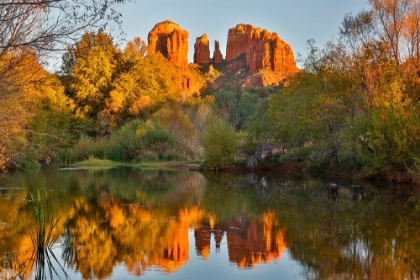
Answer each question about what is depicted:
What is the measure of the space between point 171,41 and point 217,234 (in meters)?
109

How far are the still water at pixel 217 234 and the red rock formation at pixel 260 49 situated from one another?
336 feet

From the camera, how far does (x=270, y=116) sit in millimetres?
30484

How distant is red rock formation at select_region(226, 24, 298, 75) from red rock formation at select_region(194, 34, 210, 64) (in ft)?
19.6

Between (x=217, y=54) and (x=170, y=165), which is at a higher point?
(x=217, y=54)

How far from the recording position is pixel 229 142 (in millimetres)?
30109

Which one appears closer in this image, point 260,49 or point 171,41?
point 171,41

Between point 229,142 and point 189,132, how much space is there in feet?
33.4

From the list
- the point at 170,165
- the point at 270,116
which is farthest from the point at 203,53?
the point at 270,116

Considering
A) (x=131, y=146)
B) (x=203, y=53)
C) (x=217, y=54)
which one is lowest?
(x=131, y=146)

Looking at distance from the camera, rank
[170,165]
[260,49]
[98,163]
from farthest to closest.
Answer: [260,49] → [98,163] → [170,165]

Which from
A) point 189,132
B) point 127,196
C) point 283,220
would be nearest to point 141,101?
point 189,132

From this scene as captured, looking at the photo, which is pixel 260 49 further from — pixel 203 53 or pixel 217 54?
pixel 203 53

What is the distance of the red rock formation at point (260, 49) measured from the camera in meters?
121

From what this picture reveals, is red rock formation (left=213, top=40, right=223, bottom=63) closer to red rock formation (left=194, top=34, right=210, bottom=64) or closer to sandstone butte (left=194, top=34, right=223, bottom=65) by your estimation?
sandstone butte (left=194, top=34, right=223, bottom=65)
